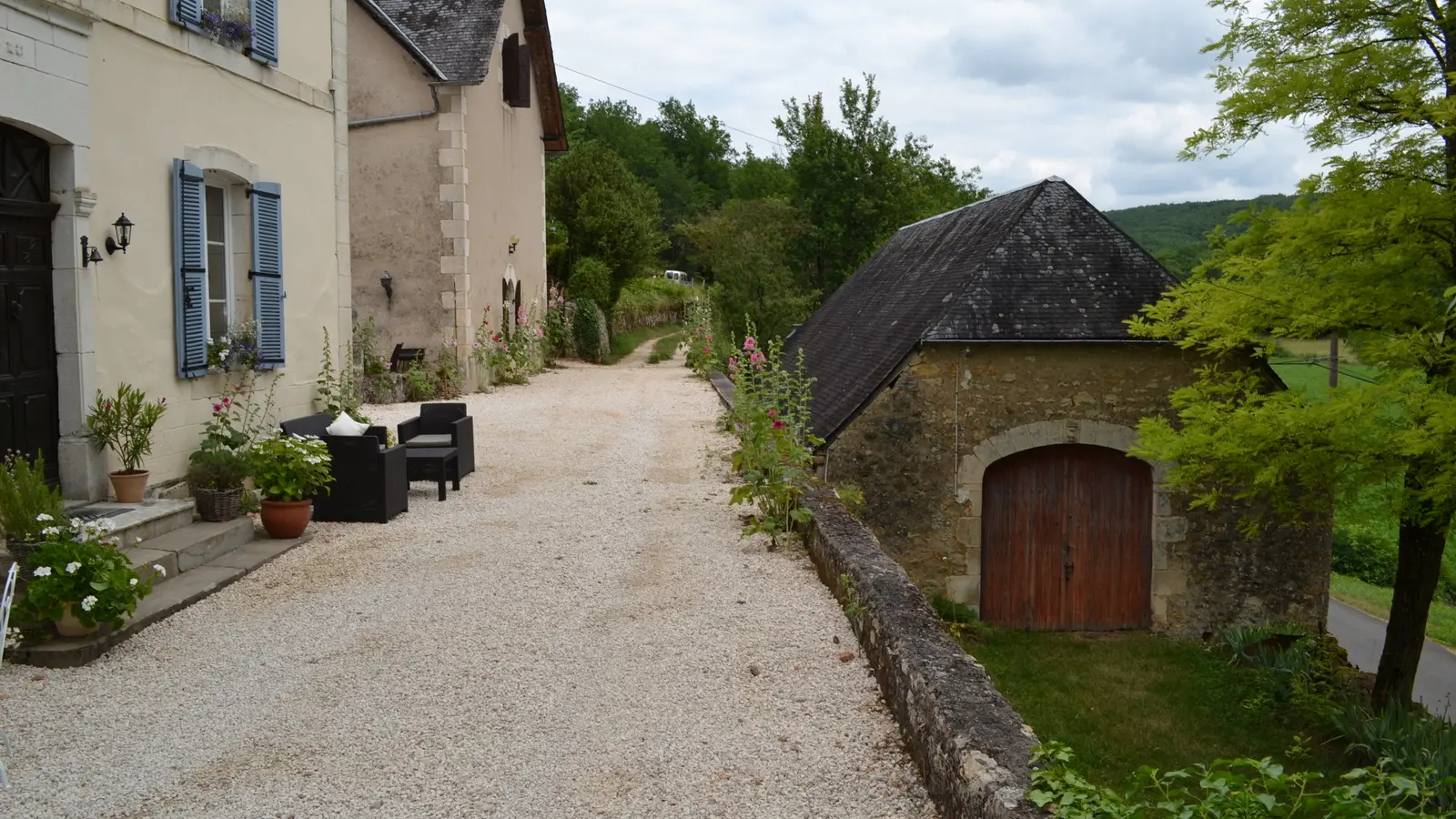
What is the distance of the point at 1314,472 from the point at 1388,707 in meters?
2.15

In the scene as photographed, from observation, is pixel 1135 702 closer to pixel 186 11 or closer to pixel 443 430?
pixel 443 430

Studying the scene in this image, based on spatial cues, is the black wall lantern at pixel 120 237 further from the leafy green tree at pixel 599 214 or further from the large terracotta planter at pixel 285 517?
the leafy green tree at pixel 599 214

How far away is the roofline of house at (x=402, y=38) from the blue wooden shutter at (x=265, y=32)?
8870 mm

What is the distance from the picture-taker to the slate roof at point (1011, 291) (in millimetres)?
11312

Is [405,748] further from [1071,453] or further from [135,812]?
[1071,453]

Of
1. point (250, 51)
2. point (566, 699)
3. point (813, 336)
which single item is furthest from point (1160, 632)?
point (250, 51)

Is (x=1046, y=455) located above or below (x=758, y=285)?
below

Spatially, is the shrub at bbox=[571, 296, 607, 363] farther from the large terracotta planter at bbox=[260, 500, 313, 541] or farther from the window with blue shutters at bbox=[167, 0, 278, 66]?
the large terracotta planter at bbox=[260, 500, 313, 541]

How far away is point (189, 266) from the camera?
724 centimetres

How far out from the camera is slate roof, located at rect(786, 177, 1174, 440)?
37.1ft

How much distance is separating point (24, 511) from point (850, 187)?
26.6m

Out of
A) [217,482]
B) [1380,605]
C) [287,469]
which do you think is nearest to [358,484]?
[287,469]

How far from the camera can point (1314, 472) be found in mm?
9062

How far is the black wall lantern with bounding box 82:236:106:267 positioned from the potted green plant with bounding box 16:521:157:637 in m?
1.91
